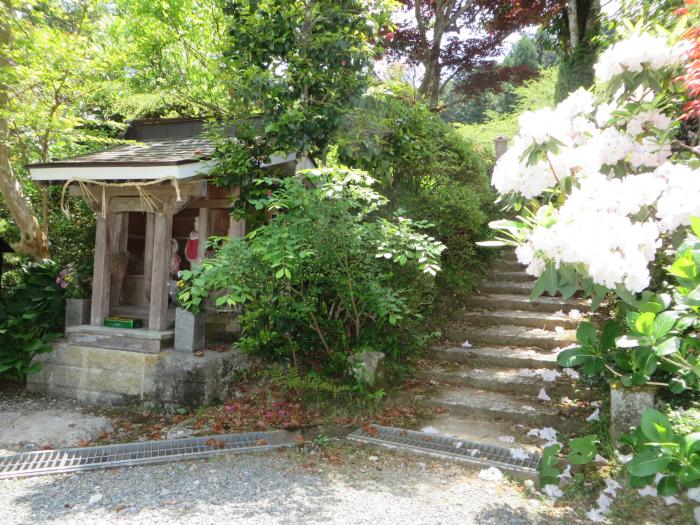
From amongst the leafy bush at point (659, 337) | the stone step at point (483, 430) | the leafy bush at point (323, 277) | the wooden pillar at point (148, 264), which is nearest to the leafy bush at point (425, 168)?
the leafy bush at point (323, 277)

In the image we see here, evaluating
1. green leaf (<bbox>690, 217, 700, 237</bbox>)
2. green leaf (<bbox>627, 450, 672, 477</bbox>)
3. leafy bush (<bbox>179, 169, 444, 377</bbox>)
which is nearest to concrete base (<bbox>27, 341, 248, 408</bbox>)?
leafy bush (<bbox>179, 169, 444, 377</bbox>)

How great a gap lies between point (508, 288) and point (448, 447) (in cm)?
417

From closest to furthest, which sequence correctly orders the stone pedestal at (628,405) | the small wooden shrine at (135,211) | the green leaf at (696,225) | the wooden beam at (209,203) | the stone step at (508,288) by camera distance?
the green leaf at (696,225)
the stone pedestal at (628,405)
the small wooden shrine at (135,211)
the wooden beam at (209,203)
the stone step at (508,288)

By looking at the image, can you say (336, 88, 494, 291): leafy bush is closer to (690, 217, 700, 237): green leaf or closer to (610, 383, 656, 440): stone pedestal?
(610, 383, 656, 440): stone pedestal

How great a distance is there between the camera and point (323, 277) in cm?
530

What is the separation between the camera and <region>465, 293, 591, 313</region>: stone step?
283 inches

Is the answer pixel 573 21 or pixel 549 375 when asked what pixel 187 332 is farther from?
pixel 573 21

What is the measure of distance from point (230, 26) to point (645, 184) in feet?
16.7

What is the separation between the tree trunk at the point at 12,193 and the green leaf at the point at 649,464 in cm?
782

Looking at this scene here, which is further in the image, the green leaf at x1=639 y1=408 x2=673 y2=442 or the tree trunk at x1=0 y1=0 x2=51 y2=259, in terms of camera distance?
the tree trunk at x1=0 y1=0 x2=51 y2=259

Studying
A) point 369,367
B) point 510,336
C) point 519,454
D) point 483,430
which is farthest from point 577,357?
point 510,336

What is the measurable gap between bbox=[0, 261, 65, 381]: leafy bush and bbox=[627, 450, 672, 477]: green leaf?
21.3 ft

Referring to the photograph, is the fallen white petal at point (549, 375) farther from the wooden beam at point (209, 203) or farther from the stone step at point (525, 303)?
the wooden beam at point (209, 203)

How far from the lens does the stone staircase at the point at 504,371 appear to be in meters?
4.82
